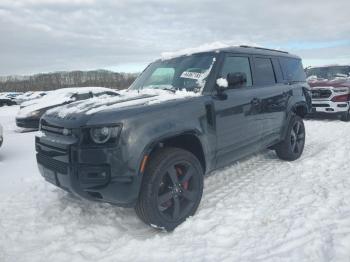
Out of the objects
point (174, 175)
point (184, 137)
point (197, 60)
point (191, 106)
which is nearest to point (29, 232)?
point (174, 175)

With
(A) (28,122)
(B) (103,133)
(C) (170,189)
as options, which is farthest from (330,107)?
(A) (28,122)

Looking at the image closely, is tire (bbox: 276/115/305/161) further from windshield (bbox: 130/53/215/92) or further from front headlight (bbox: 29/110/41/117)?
front headlight (bbox: 29/110/41/117)

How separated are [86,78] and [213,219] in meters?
88.5

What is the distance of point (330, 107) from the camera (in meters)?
10.9

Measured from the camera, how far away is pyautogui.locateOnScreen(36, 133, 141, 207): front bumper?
123 inches

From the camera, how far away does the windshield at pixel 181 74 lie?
Result: 165 inches

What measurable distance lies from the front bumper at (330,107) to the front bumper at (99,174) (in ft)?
30.8

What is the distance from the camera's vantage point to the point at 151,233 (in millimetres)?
3584

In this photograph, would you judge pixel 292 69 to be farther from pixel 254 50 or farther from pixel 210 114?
pixel 210 114

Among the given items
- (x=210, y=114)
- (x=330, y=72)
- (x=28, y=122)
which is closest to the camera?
(x=210, y=114)

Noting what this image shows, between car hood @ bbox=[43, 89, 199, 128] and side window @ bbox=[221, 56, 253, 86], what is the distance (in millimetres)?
717

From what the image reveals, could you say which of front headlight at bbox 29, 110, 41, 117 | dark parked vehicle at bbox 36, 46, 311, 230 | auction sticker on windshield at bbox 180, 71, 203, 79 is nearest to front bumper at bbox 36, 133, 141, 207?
dark parked vehicle at bbox 36, 46, 311, 230

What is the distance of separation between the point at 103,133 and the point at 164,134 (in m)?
0.61

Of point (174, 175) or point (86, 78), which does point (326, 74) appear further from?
point (86, 78)
